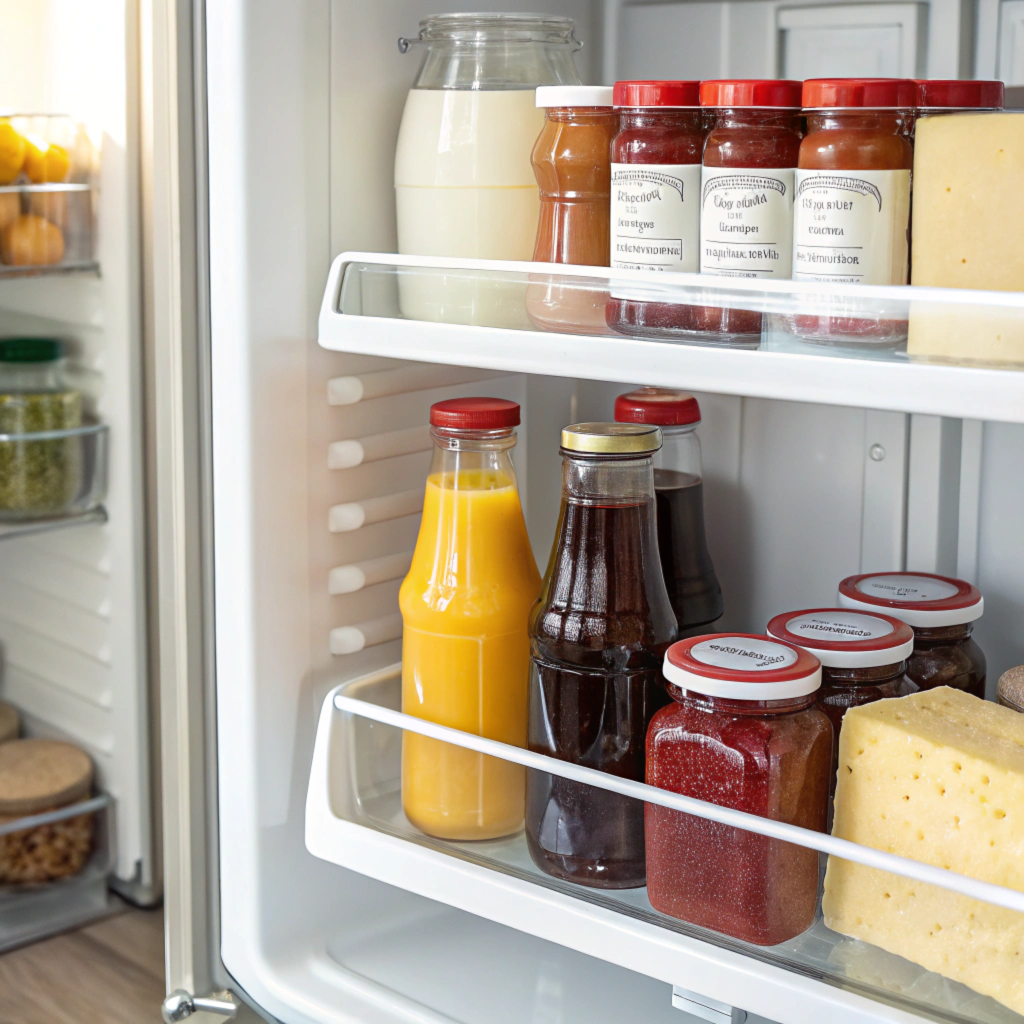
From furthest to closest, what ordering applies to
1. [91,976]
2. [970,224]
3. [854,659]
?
[91,976]
[854,659]
[970,224]

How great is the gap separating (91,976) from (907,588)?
Answer: 2.97ft

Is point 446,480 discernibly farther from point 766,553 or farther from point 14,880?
point 14,880

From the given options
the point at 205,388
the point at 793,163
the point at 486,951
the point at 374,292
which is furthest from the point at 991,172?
the point at 486,951

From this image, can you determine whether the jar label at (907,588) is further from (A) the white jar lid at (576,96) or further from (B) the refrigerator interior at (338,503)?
(A) the white jar lid at (576,96)

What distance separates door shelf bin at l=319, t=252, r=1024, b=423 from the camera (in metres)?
0.61

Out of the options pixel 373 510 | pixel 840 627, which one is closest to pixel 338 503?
pixel 373 510

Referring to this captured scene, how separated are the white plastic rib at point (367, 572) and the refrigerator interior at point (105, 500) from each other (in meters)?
0.62

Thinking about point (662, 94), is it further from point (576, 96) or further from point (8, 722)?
point (8, 722)

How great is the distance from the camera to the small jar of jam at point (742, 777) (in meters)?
0.70

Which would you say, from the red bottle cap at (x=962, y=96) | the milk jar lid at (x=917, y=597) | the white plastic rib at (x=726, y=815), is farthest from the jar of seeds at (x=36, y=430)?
the red bottle cap at (x=962, y=96)

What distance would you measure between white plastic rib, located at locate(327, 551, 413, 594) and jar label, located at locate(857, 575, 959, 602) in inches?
13.3

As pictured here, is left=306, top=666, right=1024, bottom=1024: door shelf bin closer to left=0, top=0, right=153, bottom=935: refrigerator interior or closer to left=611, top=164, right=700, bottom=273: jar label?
left=611, top=164, right=700, bottom=273: jar label

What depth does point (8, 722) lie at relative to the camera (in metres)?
1.50

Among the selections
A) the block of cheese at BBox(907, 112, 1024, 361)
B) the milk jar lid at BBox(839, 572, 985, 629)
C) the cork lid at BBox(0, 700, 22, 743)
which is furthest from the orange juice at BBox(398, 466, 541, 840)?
the cork lid at BBox(0, 700, 22, 743)
